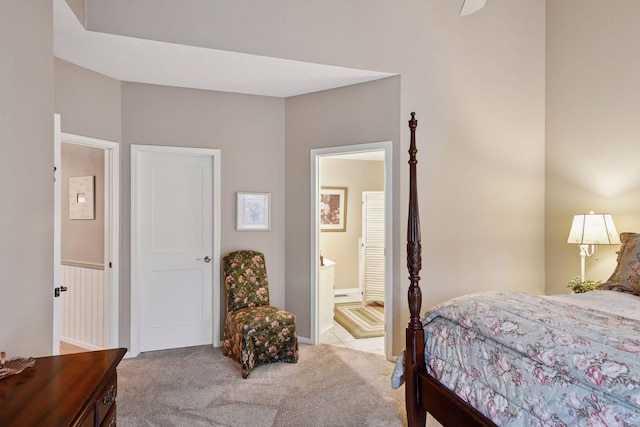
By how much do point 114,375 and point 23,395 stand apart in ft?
1.14

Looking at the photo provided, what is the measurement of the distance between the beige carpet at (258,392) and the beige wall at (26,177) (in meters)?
1.13

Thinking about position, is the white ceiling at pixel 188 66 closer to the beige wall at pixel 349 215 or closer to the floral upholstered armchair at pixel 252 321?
the floral upholstered armchair at pixel 252 321

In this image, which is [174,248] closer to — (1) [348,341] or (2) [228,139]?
(2) [228,139]

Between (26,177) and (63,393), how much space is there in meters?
1.05

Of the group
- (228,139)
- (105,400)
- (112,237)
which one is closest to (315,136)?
(228,139)

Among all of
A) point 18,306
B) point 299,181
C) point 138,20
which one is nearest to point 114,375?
point 18,306

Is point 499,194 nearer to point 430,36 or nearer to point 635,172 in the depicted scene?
point 635,172

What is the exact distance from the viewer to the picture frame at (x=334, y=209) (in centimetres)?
629

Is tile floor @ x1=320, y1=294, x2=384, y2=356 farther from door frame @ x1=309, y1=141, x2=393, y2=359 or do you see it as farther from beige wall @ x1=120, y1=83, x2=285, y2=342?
beige wall @ x1=120, y1=83, x2=285, y2=342

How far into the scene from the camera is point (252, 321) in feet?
11.0

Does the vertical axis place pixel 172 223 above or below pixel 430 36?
below

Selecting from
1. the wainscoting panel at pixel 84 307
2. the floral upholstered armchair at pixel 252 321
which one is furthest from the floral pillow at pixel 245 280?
the wainscoting panel at pixel 84 307

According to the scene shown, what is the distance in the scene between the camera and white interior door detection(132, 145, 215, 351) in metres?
3.82

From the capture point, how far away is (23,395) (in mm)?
1162
